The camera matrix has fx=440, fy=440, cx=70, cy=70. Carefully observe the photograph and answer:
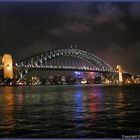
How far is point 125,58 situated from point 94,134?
5.75 ft

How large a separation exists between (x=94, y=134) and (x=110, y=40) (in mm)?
1617

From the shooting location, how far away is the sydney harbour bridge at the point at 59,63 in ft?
24.1

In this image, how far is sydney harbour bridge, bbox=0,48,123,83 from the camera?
733 cm

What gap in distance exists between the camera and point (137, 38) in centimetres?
612

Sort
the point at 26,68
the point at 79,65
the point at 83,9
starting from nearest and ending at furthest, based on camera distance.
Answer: the point at 83,9 < the point at 79,65 < the point at 26,68

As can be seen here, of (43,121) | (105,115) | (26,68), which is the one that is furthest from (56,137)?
(26,68)

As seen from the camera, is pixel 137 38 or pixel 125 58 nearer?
pixel 137 38

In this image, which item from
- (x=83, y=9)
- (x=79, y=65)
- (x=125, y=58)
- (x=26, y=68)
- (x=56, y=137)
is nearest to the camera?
(x=56, y=137)

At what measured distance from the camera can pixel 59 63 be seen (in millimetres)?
7930

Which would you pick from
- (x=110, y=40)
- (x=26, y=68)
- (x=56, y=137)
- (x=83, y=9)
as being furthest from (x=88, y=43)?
(x=26, y=68)

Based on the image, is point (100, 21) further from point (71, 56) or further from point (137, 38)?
point (71, 56)

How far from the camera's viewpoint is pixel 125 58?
22.4 ft

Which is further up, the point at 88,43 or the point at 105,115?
the point at 88,43

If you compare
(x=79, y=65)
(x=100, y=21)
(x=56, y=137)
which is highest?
(x=100, y=21)
